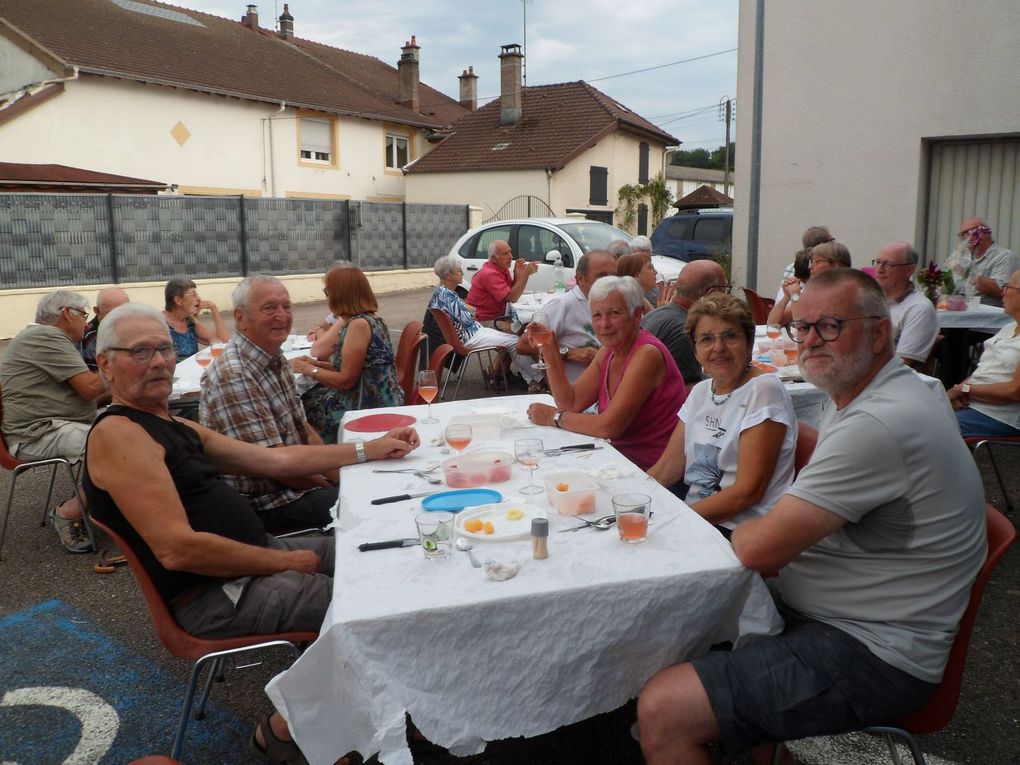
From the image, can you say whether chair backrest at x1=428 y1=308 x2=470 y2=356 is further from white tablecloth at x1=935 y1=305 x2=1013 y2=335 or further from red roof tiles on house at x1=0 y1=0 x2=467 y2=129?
red roof tiles on house at x1=0 y1=0 x2=467 y2=129

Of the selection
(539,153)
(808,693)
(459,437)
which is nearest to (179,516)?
(459,437)

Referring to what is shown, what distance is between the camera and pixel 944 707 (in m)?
1.95

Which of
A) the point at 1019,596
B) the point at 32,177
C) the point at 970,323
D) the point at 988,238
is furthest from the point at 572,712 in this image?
the point at 32,177

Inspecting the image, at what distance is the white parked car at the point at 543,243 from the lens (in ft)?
36.0

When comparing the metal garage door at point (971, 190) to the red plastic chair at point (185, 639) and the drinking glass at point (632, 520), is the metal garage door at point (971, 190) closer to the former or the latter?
the drinking glass at point (632, 520)

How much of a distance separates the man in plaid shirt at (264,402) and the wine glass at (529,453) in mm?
1018

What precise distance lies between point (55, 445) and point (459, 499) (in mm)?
3139

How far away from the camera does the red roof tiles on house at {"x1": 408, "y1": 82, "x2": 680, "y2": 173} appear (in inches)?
957

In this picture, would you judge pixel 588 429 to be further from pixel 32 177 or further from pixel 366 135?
pixel 366 135

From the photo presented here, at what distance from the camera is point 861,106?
9070 mm

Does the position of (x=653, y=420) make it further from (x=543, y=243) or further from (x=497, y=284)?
(x=543, y=243)

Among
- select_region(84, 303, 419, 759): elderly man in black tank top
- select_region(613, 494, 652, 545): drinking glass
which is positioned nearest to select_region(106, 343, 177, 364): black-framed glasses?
select_region(84, 303, 419, 759): elderly man in black tank top

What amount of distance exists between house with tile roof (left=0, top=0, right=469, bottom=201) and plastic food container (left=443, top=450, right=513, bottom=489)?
17.3 meters

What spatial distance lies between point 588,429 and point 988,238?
5842mm
